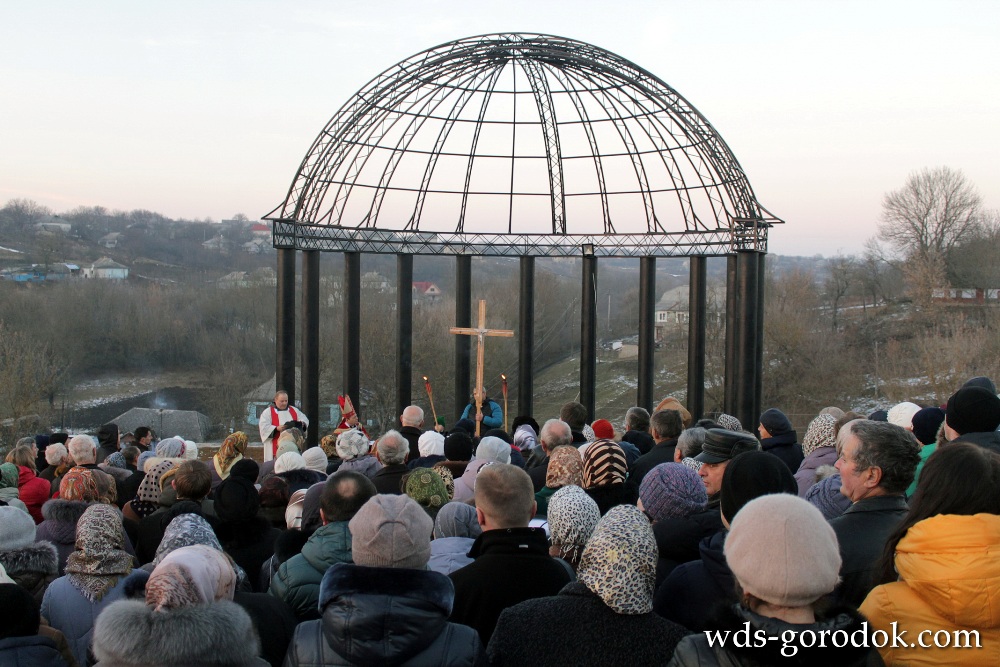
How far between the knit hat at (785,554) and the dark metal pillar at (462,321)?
68.2 ft

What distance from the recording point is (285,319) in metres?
21.5

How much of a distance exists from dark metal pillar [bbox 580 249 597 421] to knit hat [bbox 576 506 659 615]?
66.5 ft

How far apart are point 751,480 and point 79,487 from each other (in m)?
5.12

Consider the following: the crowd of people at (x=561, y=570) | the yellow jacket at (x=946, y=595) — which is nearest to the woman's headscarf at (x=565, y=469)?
the crowd of people at (x=561, y=570)

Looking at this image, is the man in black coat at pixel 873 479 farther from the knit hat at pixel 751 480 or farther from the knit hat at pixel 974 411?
the knit hat at pixel 974 411

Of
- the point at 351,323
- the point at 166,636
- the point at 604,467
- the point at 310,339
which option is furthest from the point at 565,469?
the point at 351,323

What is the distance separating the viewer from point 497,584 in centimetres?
495

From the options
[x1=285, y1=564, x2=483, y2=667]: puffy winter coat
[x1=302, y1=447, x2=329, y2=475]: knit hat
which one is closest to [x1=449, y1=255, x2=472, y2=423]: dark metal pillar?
[x1=302, y1=447, x2=329, y2=475]: knit hat

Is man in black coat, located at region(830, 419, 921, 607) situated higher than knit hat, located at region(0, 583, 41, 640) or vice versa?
man in black coat, located at region(830, 419, 921, 607)

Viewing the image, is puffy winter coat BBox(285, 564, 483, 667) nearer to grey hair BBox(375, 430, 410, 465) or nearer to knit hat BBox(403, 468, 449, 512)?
knit hat BBox(403, 468, 449, 512)

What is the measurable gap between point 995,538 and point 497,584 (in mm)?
2449

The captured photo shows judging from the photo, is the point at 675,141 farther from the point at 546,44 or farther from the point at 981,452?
the point at 981,452

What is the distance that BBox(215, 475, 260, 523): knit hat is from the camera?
21.5 ft

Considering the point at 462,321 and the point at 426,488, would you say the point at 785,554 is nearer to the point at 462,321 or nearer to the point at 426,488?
the point at 426,488
